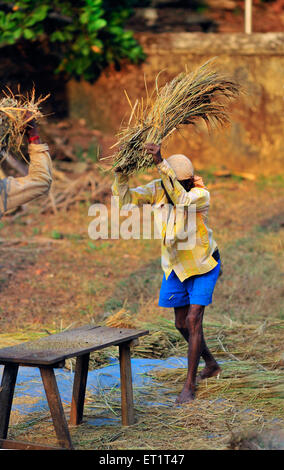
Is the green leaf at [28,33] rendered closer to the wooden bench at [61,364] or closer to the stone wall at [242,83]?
the stone wall at [242,83]

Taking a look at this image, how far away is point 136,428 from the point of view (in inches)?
151

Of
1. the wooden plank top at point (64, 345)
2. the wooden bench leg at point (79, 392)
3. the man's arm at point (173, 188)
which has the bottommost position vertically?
the wooden bench leg at point (79, 392)

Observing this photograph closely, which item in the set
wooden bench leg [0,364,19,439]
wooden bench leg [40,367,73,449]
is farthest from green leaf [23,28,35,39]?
wooden bench leg [40,367,73,449]

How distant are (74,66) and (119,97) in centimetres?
84

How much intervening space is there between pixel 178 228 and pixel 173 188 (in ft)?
0.94

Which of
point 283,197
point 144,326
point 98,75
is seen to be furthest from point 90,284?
point 98,75

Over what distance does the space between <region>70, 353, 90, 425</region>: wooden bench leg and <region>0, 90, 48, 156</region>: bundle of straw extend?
1254 mm

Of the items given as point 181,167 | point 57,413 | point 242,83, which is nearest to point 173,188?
point 181,167

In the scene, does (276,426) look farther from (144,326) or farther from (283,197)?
(283,197)

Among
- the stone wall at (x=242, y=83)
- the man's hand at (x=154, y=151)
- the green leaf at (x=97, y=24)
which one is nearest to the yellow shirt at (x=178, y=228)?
the man's hand at (x=154, y=151)

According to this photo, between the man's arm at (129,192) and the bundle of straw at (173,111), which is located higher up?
the bundle of straw at (173,111)

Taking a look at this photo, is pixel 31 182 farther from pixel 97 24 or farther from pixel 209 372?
pixel 97 24

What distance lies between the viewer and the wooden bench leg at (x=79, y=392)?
3.93 meters

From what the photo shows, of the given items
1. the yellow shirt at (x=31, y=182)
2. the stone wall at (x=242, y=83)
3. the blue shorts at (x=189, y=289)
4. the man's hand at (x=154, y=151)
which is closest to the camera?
the yellow shirt at (x=31, y=182)
